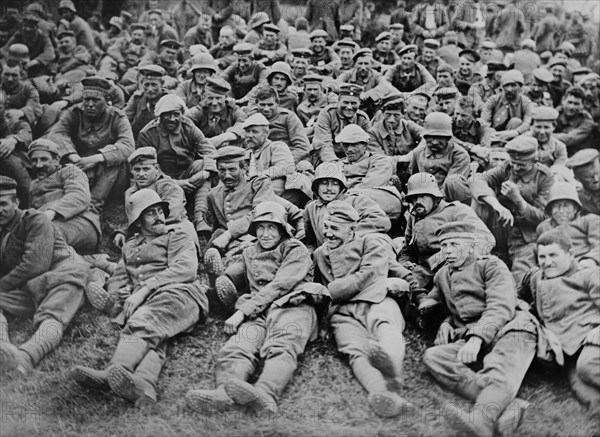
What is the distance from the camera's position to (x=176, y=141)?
10.5 metres

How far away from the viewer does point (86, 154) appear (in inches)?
410

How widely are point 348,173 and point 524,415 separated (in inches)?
167

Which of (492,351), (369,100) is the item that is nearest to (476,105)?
(369,100)

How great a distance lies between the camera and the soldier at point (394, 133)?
1116 cm

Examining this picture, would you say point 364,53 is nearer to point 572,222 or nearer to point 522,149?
point 522,149

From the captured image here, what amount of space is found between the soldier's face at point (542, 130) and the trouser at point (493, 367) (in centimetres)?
430

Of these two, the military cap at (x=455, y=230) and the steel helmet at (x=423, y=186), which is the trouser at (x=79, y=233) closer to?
the steel helmet at (x=423, y=186)

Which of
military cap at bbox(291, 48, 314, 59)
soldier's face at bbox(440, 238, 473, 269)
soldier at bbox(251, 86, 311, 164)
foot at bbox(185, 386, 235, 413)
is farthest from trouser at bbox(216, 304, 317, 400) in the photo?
military cap at bbox(291, 48, 314, 59)

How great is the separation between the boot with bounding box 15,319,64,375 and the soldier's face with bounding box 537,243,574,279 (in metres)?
4.90

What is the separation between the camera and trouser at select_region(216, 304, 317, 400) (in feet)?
22.5

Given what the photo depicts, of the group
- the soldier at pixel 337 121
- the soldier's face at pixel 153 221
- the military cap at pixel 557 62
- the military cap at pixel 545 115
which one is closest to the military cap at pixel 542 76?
the military cap at pixel 557 62

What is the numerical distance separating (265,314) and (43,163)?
3.57 m

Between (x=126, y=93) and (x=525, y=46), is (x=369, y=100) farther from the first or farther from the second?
(x=525, y=46)

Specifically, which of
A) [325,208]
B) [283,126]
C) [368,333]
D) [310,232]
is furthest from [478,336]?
[283,126]
